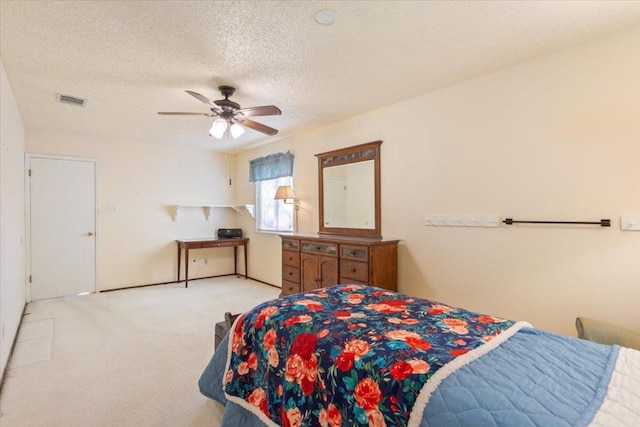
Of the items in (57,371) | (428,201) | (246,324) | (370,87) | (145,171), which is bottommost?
(57,371)

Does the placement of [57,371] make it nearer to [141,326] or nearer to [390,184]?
[141,326]

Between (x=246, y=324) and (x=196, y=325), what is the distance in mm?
2058

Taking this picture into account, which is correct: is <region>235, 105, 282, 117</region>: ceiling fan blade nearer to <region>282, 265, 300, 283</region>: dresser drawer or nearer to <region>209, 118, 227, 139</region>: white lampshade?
<region>209, 118, 227, 139</region>: white lampshade

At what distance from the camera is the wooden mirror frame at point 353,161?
11.8 feet

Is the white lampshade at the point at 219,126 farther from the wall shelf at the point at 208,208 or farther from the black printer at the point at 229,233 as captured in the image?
the black printer at the point at 229,233

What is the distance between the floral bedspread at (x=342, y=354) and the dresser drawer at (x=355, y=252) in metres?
1.21

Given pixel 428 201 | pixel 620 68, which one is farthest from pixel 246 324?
pixel 620 68

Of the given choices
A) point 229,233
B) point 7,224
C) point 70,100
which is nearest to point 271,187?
point 229,233

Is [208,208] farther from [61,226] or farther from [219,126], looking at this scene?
[219,126]

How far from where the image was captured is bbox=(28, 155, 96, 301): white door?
14.5 feet

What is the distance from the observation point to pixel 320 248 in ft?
11.8

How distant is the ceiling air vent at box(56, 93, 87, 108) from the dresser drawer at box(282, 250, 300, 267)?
2.65 metres

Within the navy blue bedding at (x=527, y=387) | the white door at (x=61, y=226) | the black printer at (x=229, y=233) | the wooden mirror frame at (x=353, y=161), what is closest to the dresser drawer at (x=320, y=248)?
the wooden mirror frame at (x=353, y=161)

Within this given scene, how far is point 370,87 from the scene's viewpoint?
2.97 meters
